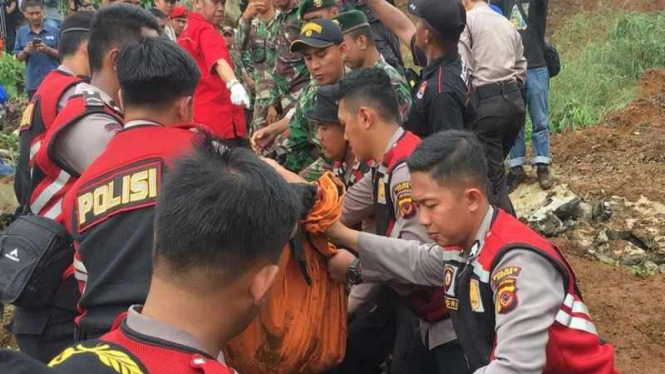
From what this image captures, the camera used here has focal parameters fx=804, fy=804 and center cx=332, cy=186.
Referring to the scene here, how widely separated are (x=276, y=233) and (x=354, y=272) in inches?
56.3

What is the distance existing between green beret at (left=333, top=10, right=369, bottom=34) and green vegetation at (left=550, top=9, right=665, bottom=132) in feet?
17.0

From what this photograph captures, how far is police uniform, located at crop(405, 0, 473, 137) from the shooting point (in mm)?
4156

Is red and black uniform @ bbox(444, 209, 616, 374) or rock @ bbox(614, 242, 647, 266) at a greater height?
red and black uniform @ bbox(444, 209, 616, 374)

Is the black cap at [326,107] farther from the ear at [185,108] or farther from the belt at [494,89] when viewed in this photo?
the belt at [494,89]

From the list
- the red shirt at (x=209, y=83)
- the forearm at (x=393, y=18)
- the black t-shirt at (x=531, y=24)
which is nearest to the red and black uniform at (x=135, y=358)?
the forearm at (x=393, y=18)

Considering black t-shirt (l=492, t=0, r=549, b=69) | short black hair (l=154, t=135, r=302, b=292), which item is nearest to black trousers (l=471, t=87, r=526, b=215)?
black t-shirt (l=492, t=0, r=549, b=69)

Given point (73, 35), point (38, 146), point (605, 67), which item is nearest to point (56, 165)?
point (38, 146)

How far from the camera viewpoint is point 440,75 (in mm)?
4203

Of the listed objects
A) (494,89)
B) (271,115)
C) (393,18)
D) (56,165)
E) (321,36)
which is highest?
(56,165)

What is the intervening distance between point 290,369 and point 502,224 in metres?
0.92

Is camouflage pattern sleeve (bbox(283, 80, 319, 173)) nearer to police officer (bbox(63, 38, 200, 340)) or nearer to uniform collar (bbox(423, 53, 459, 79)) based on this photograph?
uniform collar (bbox(423, 53, 459, 79))

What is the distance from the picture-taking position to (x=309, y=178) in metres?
4.24

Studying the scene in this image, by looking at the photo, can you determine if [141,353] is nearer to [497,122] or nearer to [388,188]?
[388,188]

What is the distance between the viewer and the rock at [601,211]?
661 cm
